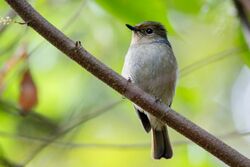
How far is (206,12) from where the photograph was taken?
3.17 metres

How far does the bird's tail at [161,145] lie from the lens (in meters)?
3.73

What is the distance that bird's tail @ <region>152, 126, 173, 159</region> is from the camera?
3.73m

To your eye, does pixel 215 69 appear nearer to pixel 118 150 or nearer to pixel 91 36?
pixel 118 150

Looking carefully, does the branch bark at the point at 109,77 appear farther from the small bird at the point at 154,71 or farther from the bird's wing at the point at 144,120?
the bird's wing at the point at 144,120

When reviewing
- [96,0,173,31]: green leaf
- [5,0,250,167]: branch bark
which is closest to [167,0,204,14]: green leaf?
[96,0,173,31]: green leaf

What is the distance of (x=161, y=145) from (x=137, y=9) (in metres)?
1.23

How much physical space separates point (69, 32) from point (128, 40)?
1.52 ft

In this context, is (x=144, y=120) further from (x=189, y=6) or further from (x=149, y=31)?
(x=189, y=6)

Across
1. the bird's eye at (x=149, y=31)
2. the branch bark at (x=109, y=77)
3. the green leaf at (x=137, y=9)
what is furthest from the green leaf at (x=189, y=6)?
the bird's eye at (x=149, y=31)

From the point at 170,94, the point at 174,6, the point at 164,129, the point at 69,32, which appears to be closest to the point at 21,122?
the point at 69,32

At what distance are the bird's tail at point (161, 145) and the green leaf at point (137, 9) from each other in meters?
1.08

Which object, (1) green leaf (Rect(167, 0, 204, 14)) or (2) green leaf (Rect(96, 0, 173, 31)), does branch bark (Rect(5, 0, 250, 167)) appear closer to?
(2) green leaf (Rect(96, 0, 173, 31))

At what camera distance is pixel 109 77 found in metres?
2.24

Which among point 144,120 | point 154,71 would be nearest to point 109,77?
point 154,71
